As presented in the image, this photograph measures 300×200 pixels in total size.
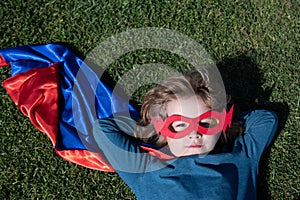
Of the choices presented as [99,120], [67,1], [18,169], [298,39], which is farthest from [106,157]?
[298,39]

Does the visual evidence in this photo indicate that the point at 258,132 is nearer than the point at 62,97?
Yes

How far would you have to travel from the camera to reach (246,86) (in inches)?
143

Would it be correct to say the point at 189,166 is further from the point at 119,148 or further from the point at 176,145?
the point at 119,148

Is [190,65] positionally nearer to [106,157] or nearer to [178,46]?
[178,46]

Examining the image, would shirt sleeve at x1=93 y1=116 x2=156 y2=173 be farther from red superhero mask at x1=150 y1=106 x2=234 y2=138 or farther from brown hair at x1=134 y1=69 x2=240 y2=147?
red superhero mask at x1=150 y1=106 x2=234 y2=138

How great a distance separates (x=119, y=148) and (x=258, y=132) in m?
0.95

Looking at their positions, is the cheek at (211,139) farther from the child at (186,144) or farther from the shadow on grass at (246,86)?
the shadow on grass at (246,86)

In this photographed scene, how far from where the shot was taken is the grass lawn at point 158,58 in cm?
334

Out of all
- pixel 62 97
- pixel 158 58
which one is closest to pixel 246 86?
pixel 158 58

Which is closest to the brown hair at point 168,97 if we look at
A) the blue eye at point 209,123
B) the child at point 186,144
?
the child at point 186,144

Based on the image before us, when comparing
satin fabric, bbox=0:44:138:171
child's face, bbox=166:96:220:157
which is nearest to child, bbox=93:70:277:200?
child's face, bbox=166:96:220:157

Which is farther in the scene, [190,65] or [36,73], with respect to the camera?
[190,65]

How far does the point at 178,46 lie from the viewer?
3682mm

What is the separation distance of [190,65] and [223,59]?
0.88 ft
